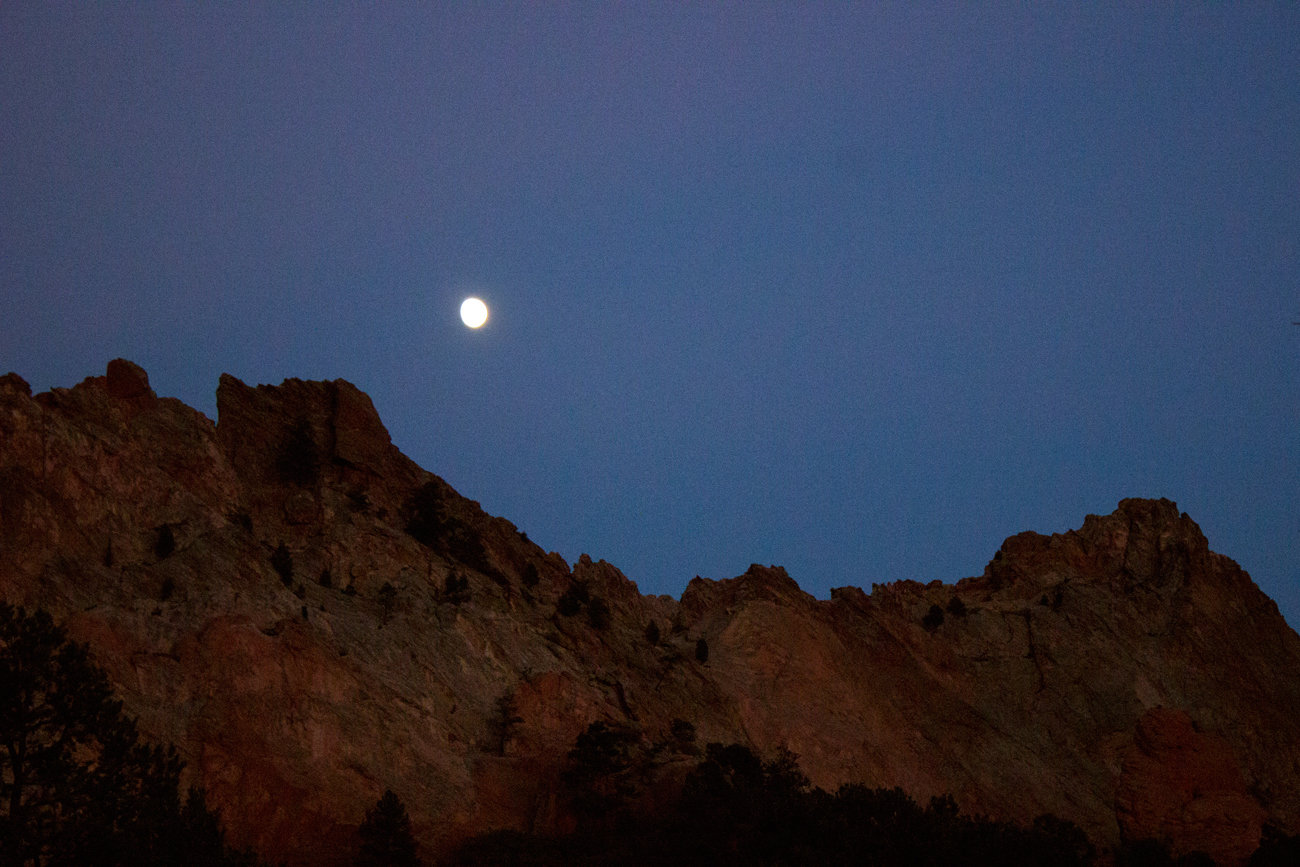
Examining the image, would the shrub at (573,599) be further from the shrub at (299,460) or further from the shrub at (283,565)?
the shrub at (283,565)

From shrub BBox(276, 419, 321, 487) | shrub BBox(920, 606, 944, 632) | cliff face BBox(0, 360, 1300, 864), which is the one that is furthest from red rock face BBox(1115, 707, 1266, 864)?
shrub BBox(276, 419, 321, 487)

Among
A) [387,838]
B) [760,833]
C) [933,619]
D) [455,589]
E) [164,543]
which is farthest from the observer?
[933,619]

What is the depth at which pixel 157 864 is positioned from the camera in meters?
23.8

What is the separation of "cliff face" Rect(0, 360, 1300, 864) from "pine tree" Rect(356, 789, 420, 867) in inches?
50.0

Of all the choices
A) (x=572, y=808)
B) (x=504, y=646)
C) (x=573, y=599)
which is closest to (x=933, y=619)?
(x=573, y=599)

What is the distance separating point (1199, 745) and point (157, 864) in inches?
1755

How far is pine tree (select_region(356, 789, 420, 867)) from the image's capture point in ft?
112

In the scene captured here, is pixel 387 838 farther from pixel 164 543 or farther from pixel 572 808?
pixel 164 543

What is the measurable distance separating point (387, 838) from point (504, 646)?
A: 18581 mm

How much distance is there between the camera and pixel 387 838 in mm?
34750

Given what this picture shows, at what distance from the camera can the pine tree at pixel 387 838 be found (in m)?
34.2

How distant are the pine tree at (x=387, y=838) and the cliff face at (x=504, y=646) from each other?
1.27 meters

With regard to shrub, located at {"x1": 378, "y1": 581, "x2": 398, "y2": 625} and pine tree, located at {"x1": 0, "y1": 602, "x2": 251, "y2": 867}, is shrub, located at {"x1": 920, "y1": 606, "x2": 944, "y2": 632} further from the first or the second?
pine tree, located at {"x1": 0, "y1": 602, "x2": 251, "y2": 867}

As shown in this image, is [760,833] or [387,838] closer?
[387,838]
